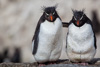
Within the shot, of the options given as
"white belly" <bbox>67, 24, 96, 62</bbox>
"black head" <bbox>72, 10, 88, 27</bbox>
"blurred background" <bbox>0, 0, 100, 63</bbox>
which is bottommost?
"blurred background" <bbox>0, 0, 100, 63</bbox>

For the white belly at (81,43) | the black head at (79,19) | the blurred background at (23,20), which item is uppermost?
the black head at (79,19)

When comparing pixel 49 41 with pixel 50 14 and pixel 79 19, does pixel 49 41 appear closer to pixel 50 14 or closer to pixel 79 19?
pixel 50 14

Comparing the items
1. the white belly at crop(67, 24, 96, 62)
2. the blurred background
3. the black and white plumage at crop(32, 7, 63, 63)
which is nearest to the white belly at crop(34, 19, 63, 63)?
the black and white plumage at crop(32, 7, 63, 63)

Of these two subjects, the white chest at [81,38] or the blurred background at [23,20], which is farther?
the blurred background at [23,20]

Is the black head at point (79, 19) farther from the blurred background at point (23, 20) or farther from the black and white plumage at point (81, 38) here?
A: the blurred background at point (23, 20)

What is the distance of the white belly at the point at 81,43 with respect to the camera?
18.5 ft

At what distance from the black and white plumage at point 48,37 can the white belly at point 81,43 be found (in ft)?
0.58

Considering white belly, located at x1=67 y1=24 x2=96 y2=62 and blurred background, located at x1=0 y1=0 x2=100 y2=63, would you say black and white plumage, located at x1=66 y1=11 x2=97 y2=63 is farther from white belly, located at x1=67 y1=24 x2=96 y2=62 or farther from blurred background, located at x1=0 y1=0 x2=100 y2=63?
blurred background, located at x1=0 y1=0 x2=100 y2=63

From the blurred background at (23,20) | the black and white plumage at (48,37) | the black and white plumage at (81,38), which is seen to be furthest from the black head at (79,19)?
the blurred background at (23,20)

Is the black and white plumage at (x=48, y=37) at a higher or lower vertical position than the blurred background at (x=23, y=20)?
higher

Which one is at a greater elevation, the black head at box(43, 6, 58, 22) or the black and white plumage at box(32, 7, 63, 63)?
the black head at box(43, 6, 58, 22)

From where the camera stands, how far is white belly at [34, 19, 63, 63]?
18.5 ft

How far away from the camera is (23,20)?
48.7 ft

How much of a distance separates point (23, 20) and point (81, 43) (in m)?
9.26
